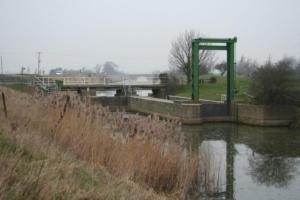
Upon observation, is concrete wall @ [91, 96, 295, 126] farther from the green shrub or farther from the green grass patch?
the green grass patch

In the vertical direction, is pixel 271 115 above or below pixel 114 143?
below

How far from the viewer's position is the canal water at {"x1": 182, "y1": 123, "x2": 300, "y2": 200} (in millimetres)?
9773

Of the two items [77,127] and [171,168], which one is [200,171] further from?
[77,127]

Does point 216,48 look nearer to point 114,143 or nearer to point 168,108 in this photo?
point 168,108

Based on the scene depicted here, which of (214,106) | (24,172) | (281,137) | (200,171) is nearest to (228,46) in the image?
(214,106)

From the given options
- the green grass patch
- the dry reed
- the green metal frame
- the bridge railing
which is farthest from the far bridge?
the dry reed

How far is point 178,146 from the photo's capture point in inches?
329

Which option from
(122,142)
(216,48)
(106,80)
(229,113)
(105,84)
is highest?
(216,48)

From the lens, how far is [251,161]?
13914 mm

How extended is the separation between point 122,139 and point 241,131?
1598 centimetres

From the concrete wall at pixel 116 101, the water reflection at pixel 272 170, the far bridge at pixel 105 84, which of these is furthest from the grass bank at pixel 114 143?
the far bridge at pixel 105 84

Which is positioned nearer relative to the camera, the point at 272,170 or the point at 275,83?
the point at 272,170

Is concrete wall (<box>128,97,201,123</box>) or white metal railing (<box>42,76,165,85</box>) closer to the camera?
concrete wall (<box>128,97,201,123</box>)

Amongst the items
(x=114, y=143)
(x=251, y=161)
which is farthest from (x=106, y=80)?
(x=114, y=143)
